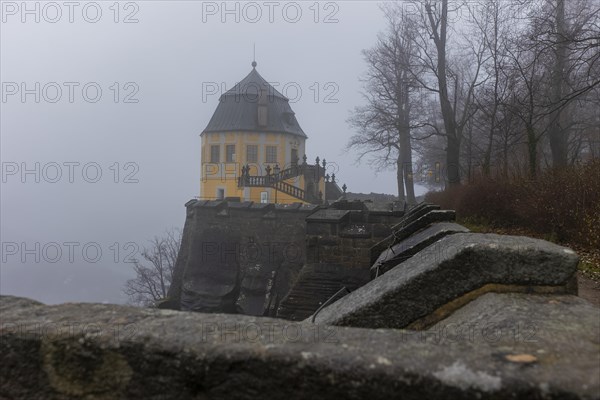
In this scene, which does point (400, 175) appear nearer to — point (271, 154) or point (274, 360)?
point (271, 154)

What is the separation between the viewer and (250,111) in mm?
50188

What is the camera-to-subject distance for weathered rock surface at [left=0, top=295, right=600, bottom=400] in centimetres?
150

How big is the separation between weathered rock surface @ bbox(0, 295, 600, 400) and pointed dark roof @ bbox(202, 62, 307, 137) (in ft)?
156

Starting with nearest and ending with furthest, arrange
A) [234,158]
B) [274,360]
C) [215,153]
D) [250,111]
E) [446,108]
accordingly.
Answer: [274,360] → [446,108] → [234,158] → [250,111] → [215,153]

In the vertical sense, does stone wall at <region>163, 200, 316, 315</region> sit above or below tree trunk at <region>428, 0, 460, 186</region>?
below

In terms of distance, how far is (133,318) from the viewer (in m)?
2.04

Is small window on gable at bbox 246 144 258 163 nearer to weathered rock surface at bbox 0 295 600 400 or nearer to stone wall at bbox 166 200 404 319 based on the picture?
stone wall at bbox 166 200 404 319

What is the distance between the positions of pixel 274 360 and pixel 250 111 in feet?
163

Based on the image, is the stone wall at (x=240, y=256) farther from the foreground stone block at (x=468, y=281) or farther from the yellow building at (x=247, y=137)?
the yellow building at (x=247, y=137)

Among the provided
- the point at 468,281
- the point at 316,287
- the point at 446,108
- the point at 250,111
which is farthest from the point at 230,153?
the point at 468,281

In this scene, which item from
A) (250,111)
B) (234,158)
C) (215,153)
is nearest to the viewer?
(234,158)

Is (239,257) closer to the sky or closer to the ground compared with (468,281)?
closer to the ground

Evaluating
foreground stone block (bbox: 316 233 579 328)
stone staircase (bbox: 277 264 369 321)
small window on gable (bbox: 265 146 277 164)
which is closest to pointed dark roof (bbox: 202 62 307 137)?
small window on gable (bbox: 265 146 277 164)

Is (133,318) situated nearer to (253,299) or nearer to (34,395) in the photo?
(34,395)
